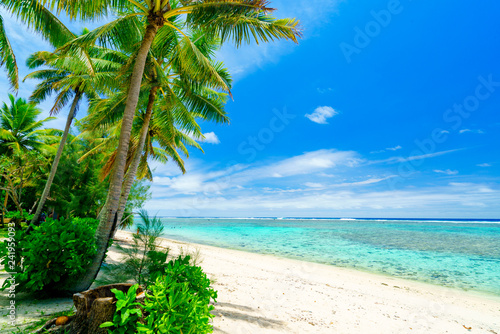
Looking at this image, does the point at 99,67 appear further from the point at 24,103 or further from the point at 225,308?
the point at 24,103

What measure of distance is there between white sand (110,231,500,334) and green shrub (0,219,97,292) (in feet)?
9.16

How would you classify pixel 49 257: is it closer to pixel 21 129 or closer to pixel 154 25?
pixel 154 25

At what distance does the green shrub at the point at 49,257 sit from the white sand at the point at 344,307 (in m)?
2.79

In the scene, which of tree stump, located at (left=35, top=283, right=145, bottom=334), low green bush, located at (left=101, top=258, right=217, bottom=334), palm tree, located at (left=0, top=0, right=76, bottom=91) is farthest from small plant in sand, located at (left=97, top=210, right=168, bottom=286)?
palm tree, located at (left=0, top=0, right=76, bottom=91)

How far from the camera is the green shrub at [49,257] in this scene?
3.84 meters

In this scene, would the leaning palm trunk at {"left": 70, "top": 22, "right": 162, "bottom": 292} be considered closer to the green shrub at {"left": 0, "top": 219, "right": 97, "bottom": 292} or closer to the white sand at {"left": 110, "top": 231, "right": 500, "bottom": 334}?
the green shrub at {"left": 0, "top": 219, "right": 97, "bottom": 292}

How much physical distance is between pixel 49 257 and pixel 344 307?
261 inches

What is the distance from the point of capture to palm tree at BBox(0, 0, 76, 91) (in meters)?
5.83

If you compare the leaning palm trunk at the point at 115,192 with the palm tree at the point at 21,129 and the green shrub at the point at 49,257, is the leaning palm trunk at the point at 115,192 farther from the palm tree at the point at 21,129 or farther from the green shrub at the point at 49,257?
the palm tree at the point at 21,129

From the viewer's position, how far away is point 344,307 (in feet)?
19.9

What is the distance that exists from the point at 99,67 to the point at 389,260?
19.4 meters

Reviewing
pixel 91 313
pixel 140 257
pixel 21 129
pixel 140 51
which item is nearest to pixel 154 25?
pixel 140 51

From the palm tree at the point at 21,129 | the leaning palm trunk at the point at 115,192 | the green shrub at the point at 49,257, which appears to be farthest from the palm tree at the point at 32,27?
the palm tree at the point at 21,129

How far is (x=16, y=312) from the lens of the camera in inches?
140
